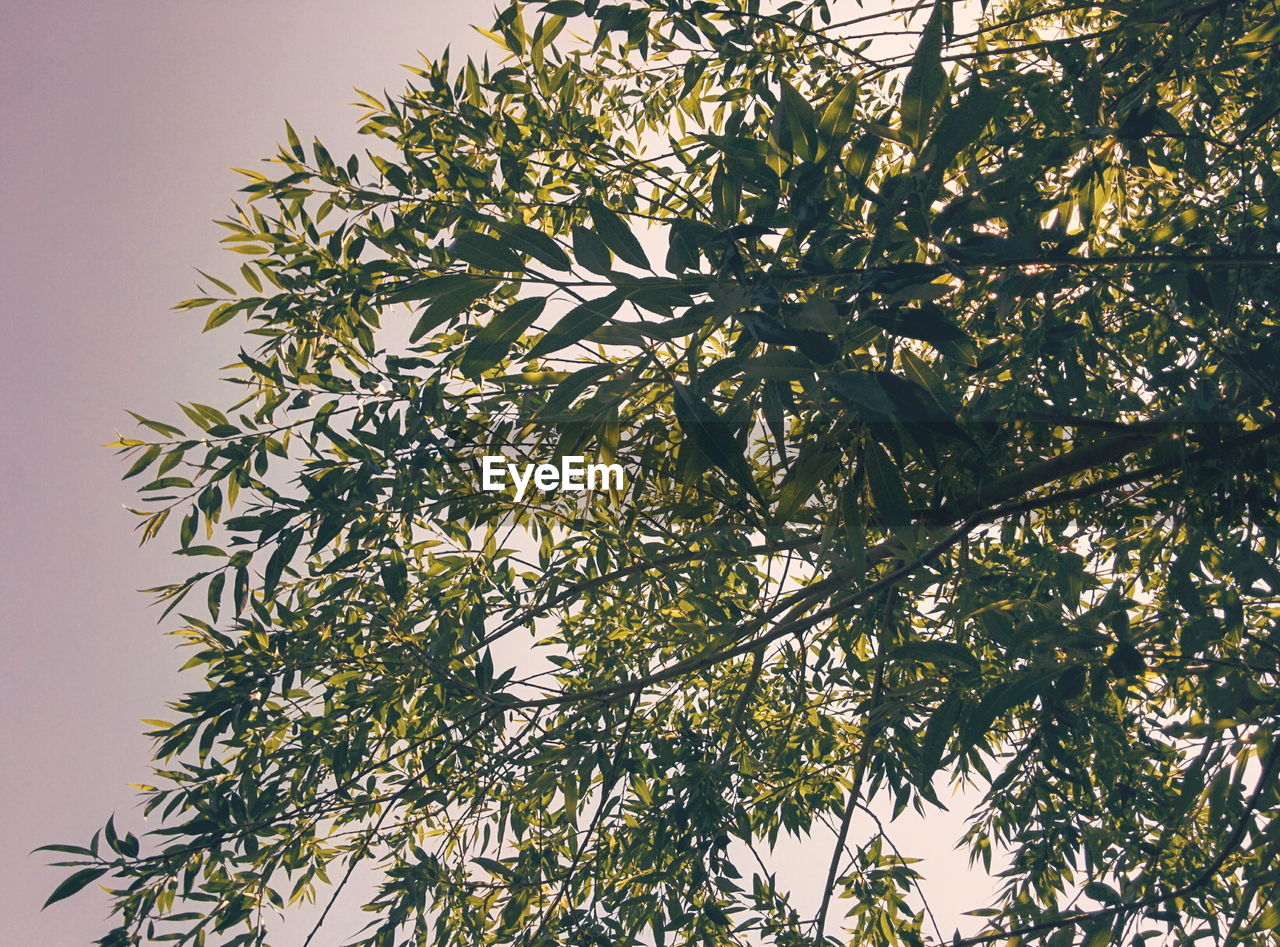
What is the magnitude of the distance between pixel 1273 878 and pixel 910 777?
0.87 metres

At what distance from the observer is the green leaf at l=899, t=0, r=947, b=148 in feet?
2.71

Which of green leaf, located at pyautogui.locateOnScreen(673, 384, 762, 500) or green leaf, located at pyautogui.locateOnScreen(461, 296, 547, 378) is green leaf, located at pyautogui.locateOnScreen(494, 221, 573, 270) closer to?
green leaf, located at pyautogui.locateOnScreen(461, 296, 547, 378)

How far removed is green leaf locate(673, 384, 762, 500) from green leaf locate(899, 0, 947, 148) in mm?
370

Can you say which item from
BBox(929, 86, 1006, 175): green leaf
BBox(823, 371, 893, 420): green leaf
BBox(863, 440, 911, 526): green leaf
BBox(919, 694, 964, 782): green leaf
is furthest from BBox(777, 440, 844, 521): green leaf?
BBox(919, 694, 964, 782): green leaf

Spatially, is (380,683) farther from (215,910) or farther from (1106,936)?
(1106,936)

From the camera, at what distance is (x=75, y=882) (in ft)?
5.91

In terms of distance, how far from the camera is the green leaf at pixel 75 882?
1754 millimetres

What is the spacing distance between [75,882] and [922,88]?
217 centimetres

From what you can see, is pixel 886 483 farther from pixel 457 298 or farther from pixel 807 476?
pixel 457 298

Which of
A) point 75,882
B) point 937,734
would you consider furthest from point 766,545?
point 75,882

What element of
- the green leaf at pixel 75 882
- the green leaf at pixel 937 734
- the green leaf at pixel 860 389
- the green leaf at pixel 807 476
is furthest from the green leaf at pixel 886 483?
the green leaf at pixel 75 882

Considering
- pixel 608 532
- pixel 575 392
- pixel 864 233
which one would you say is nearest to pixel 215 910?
pixel 608 532

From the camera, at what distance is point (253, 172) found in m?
2.10

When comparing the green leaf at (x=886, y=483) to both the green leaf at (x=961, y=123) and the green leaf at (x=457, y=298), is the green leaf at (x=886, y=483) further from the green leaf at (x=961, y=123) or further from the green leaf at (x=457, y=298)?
the green leaf at (x=457, y=298)
